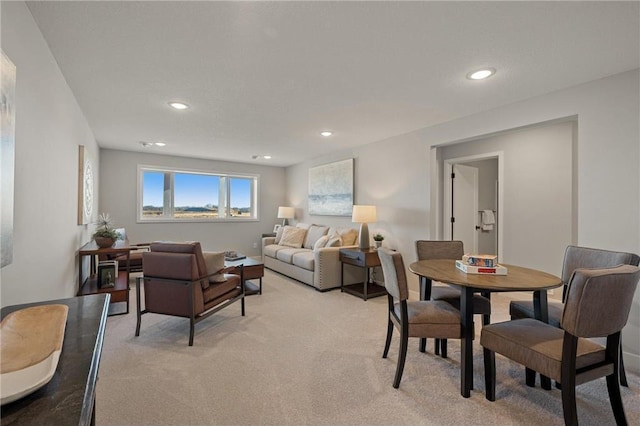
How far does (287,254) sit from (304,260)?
23.3 inches

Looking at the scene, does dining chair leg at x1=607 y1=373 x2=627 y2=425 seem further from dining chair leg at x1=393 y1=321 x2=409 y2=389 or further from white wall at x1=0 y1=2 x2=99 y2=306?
white wall at x1=0 y1=2 x2=99 y2=306

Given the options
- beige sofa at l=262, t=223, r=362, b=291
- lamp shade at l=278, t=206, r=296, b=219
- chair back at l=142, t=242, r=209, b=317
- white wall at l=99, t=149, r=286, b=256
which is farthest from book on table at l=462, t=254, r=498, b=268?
white wall at l=99, t=149, r=286, b=256

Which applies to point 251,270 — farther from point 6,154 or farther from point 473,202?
point 473,202

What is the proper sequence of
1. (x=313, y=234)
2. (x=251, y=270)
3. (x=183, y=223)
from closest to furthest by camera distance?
(x=251, y=270), (x=313, y=234), (x=183, y=223)

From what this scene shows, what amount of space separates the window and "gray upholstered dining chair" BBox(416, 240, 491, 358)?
471 cm

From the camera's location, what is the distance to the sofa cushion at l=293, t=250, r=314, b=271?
4.43 m

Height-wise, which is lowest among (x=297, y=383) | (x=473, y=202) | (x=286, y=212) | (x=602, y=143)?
(x=297, y=383)

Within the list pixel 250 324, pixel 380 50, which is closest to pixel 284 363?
pixel 250 324

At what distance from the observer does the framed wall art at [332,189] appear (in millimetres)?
5160

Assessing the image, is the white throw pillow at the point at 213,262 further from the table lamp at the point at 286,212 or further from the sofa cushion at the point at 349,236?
the table lamp at the point at 286,212

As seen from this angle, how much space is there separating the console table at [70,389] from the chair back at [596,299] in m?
1.95

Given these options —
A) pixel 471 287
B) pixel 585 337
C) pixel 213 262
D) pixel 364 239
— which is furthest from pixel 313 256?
pixel 585 337

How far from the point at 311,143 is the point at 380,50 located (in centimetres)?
279

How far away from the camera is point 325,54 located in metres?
2.05
